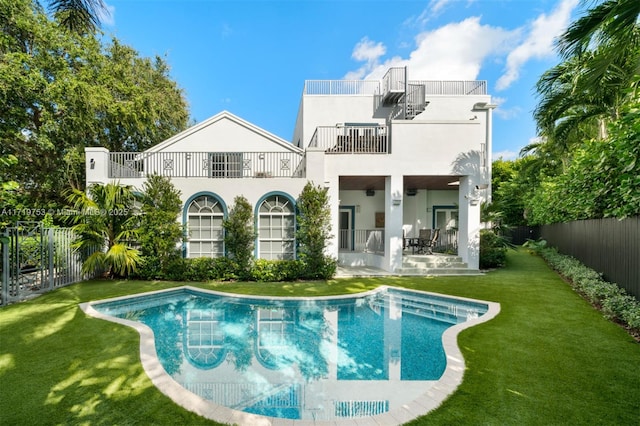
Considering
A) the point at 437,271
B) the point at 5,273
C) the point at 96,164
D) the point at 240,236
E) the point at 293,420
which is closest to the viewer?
the point at 293,420

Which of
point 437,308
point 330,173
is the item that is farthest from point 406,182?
point 437,308

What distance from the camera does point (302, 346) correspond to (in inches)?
248

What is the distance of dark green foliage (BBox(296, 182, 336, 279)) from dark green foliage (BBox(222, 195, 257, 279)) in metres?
2.09

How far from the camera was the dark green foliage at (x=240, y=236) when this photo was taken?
455 inches

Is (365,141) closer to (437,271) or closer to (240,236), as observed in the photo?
(437,271)

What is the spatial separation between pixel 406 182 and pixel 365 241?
407cm

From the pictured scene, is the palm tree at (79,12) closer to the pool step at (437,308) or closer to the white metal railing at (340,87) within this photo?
the pool step at (437,308)

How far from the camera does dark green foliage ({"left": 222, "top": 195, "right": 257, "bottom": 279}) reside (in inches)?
455

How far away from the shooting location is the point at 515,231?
25734mm

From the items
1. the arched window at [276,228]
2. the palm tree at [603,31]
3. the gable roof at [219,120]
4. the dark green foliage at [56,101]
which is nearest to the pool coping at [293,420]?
the palm tree at [603,31]

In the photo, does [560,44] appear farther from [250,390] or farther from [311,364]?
[250,390]

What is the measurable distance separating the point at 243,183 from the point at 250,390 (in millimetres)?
9039

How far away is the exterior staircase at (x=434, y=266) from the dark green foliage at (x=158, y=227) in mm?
9916

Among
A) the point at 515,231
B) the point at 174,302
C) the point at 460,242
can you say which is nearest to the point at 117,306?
the point at 174,302
